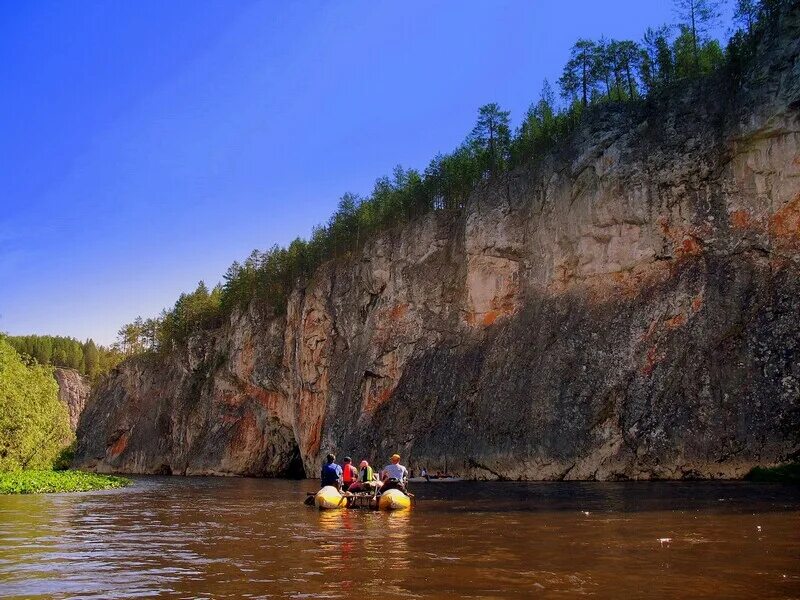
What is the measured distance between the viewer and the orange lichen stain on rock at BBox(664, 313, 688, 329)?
1516 inches

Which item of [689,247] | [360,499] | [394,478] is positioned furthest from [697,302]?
[360,499]

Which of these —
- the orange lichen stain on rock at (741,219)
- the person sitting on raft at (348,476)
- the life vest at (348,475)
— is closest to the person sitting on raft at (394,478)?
the person sitting on raft at (348,476)

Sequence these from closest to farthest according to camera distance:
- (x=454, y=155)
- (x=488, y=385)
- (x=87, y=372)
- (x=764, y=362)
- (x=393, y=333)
→ (x=764, y=362)
(x=488, y=385)
(x=393, y=333)
(x=454, y=155)
(x=87, y=372)

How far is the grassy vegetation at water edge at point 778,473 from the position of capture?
29.9 m

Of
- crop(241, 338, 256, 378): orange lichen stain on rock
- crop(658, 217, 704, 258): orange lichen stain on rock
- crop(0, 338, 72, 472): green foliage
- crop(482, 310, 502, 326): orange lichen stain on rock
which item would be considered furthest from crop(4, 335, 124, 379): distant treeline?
crop(658, 217, 704, 258): orange lichen stain on rock

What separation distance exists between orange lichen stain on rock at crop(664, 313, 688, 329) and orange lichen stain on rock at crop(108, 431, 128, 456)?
77122mm

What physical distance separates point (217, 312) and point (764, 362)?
71.1 m

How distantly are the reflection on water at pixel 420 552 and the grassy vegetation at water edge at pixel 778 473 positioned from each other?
9.82 m

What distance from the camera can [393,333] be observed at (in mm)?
58281

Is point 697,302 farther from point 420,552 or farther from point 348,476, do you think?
point 420,552

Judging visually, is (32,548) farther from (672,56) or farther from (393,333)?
(672,56)

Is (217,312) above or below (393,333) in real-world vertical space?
above

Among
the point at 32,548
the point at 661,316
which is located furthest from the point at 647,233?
the point at 32,548

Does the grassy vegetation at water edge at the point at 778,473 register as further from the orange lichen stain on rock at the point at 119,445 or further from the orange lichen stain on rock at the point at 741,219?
the orange lichen stain on rock at the point at 119,445
